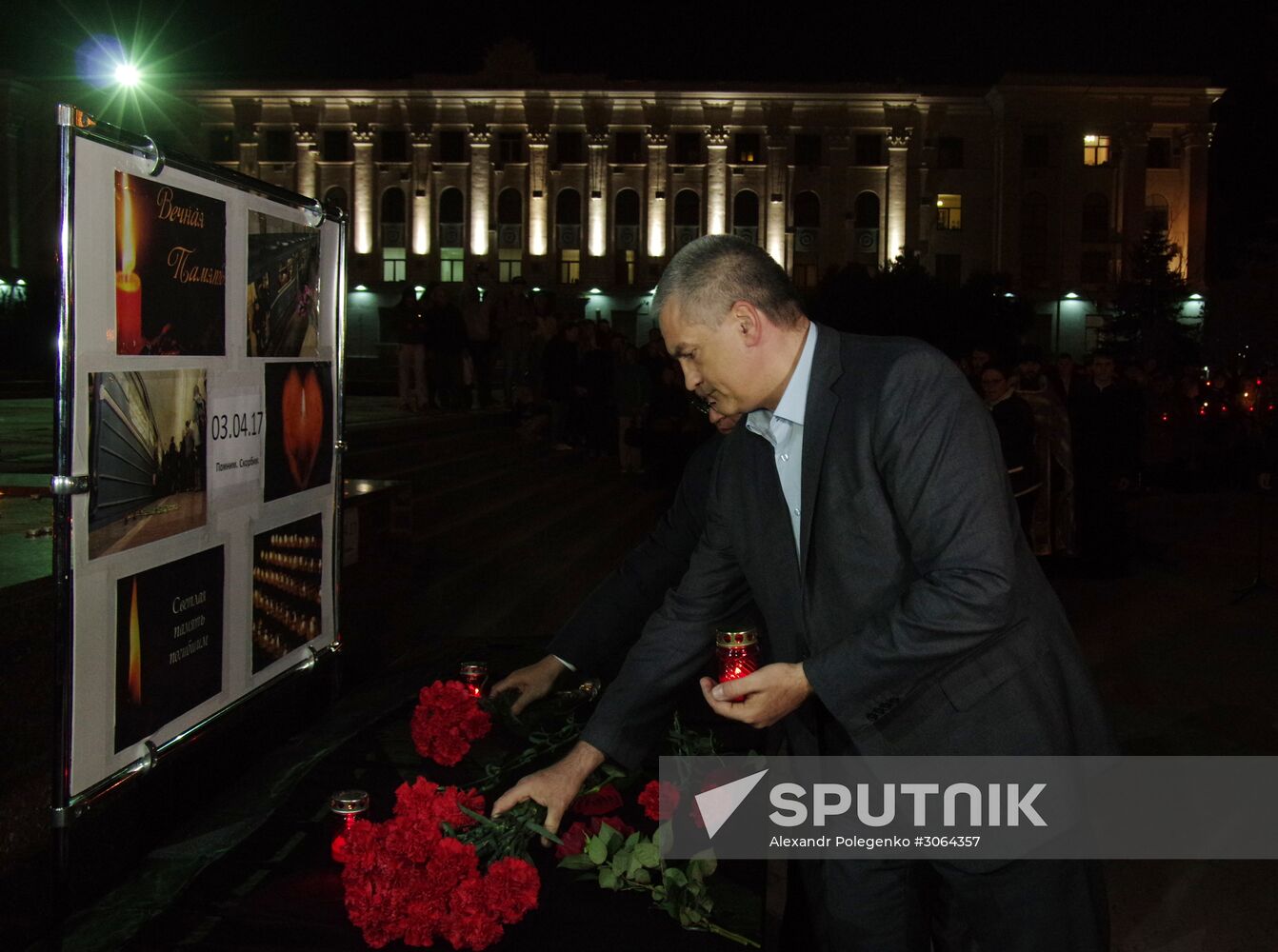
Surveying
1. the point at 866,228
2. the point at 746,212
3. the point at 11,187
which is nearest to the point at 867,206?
the point at 866,228

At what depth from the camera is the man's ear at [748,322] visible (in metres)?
2.21

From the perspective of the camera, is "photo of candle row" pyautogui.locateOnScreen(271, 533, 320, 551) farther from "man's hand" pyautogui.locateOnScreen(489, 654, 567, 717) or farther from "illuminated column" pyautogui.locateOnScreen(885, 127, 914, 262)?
"illuminated column" pyautogui.locateOnScreen(885, 127, 914, 262)

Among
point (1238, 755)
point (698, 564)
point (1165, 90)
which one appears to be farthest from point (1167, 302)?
point (698, 564)

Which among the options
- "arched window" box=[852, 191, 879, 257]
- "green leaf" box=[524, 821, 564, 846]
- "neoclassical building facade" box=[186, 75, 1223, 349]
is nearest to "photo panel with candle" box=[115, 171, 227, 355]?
"green leaf" box=[524, 821, 564, 846]

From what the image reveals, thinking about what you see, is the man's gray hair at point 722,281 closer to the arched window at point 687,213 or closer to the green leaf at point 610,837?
the green leaf at point 610,837

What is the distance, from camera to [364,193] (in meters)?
59.8

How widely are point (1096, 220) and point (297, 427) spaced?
62.2 metres

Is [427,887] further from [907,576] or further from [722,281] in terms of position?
[722,281]

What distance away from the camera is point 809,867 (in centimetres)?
243

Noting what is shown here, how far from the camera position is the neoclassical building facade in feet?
192

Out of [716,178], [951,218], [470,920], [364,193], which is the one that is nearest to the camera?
[470,920]

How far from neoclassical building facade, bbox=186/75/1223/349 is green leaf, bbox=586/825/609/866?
57446mm

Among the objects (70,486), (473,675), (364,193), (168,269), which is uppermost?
(364,193)

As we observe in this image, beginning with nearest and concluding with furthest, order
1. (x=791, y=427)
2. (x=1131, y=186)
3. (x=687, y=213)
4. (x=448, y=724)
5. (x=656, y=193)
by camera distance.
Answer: (x=791, y=427) < (x=448, y=724) < (x=1131, y=186) < (x=656, y=193) < (x=687, y=213)
